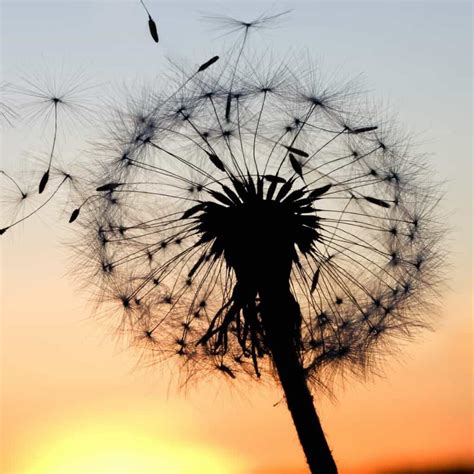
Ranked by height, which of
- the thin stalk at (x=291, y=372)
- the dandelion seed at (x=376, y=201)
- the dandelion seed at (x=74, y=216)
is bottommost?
the thin stalk at (x=291, y=372)

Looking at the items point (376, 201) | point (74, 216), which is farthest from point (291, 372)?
point (74, 216)

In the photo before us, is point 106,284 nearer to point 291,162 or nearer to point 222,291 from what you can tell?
point 222,291

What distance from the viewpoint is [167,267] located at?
777 inches

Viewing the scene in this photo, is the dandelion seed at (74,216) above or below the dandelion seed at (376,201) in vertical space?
above

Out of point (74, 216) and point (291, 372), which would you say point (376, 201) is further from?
point (74, 216)

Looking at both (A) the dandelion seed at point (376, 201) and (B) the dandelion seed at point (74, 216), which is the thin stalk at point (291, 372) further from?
(B) the dandelion seed at point (74, 216)

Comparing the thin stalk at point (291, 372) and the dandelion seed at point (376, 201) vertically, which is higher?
the dandelion seed at point (376, 201)

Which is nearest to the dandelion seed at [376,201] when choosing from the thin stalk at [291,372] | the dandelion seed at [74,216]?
the thin stalk at [291,372]

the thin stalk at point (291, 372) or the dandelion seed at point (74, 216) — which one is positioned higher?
the dandelion seed at point (74, 216)

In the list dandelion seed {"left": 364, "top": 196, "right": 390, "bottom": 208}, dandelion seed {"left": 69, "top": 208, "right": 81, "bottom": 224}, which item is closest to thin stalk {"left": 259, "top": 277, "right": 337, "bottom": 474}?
dandelion seed {"left": 364, "top": 196, "right": 390, "bottom": 208}

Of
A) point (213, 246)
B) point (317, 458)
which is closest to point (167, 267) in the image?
point (213, 246)

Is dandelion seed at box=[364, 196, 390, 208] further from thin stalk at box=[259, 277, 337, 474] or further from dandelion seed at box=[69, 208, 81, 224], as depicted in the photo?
dandelion seed at box=[69, 208, 81, 224]

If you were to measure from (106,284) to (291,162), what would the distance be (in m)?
4.39

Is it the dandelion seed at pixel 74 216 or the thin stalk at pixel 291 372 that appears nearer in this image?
the thin stalk at pixel 291 372
